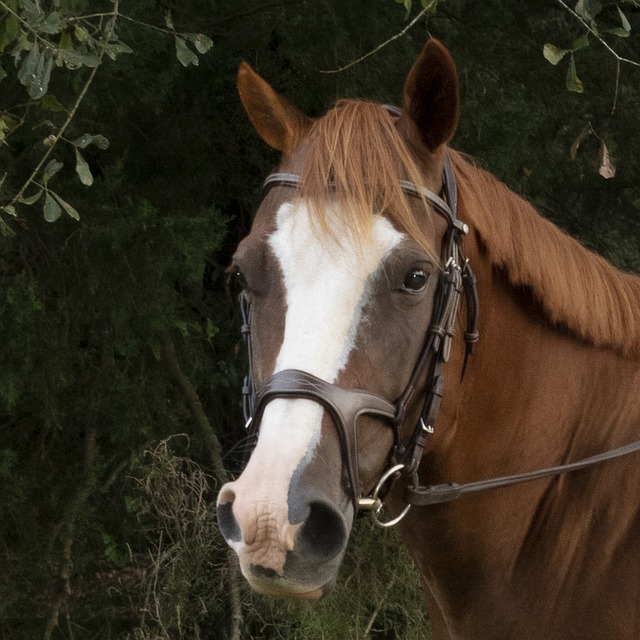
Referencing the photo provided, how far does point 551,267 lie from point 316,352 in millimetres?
805

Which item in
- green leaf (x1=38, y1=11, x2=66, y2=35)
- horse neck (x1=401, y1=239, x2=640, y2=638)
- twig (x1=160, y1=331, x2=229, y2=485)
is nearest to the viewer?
horse neck (x1=401, y1=239, x2=640, y2=638)

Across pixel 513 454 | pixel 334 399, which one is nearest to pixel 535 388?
pixel 513 454

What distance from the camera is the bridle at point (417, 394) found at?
2031 millimetres

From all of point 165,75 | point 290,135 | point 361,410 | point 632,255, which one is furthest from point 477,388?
point 632,255

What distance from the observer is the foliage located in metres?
4.62

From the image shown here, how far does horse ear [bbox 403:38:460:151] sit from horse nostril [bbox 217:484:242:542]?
1015mm

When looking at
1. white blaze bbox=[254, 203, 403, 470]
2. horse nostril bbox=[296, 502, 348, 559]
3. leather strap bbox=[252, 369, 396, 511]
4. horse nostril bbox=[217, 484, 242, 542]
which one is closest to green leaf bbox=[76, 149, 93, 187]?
white blaze bbox=[254, 203, 403, 470]

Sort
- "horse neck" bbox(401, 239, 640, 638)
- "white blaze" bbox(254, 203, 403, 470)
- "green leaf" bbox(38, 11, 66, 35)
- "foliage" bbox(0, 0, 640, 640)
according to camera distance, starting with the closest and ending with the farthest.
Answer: "white blaze" bbox(254, 203, 403, 470)
"horse neck" bbox(401, 239, 640, 638)
"green leaf" bbox(38, 11, 66, 35)
"foliage" bbox(0, 0, 640, 640)

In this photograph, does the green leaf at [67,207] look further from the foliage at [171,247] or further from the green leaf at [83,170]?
the foliage at [171,247]

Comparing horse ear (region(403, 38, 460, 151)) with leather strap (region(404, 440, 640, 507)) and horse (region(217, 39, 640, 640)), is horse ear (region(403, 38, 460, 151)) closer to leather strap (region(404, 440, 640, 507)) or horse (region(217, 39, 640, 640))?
horse (region(217, 39, 640, 640))

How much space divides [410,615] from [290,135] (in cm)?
339

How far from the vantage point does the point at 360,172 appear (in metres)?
2.26

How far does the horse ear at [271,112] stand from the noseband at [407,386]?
17 cm

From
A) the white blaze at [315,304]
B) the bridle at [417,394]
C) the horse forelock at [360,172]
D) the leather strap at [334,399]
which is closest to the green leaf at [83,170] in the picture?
the bridle at [417,394]
